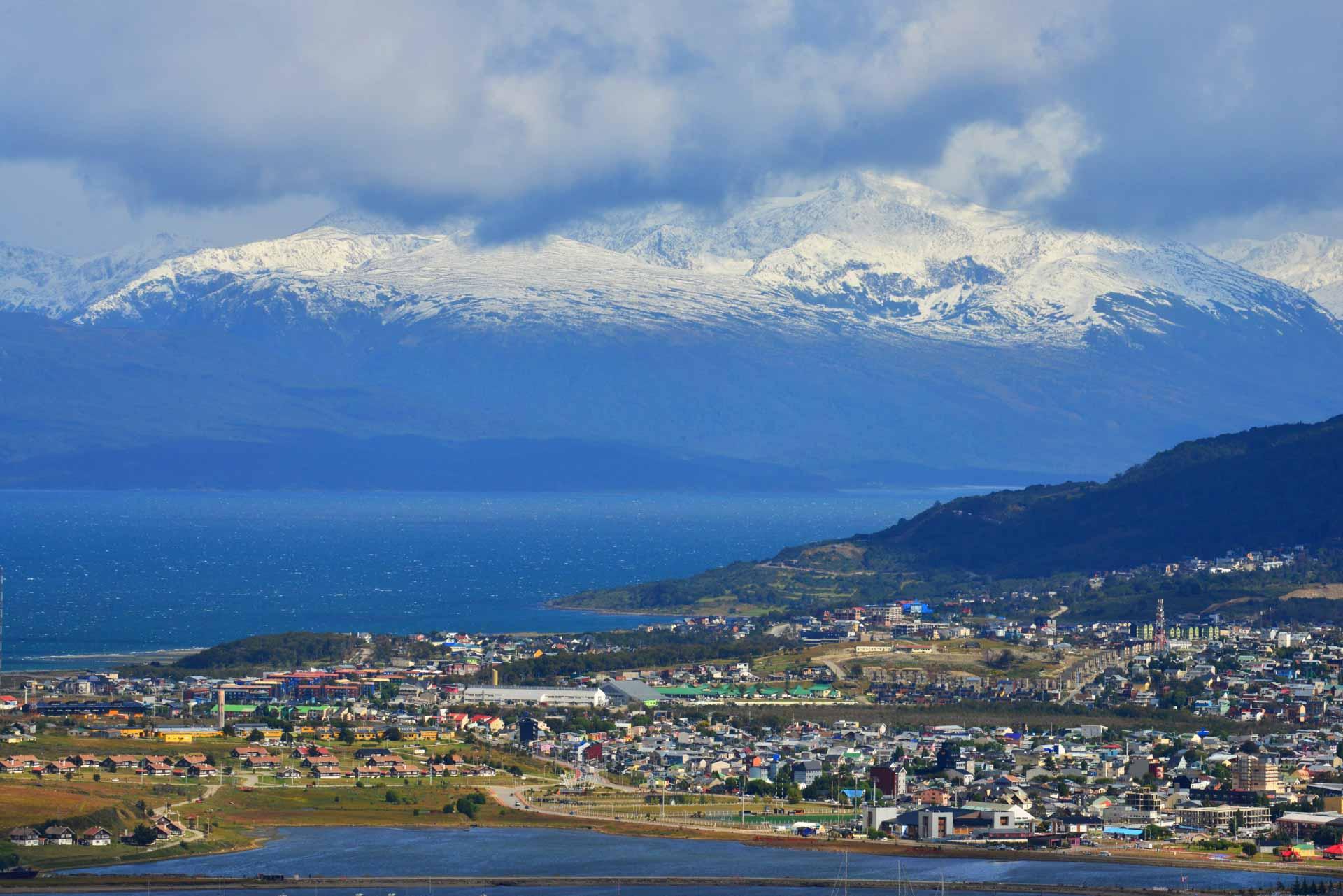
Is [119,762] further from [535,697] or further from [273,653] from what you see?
[273,653]

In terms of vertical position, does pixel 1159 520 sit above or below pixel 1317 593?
above

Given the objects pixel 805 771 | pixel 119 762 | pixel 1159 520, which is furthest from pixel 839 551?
pixel 119 762

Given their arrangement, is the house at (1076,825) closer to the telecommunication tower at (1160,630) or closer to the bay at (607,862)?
the bay at (607,862)

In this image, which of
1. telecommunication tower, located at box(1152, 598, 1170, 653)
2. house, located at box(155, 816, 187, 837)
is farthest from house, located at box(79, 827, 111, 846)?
telecommunication tower, located at box(1152, 598, 1170, 653)

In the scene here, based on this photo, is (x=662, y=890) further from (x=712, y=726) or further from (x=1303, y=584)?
(x=1303, y=584)

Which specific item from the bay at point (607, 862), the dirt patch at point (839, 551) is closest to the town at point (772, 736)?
the bay at point (607, 862)

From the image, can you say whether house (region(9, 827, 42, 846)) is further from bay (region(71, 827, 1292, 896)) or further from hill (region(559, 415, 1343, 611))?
hill (region(559, 415, 1343, 611))

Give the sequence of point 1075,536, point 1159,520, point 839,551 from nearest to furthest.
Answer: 1. point 1159,520
2. point 839,551
3. point 1075,536
